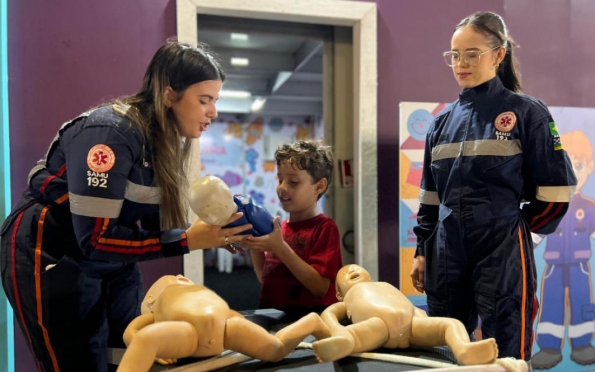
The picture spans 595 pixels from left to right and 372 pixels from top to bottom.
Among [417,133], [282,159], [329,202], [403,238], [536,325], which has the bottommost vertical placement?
[536,325]

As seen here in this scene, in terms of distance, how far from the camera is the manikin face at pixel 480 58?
→ 1324 millimetres

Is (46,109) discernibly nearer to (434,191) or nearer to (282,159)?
(282,159)

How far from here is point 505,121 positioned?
51.1 inches

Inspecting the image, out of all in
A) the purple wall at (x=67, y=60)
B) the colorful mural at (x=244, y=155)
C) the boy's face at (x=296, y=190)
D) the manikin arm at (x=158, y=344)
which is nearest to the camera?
the manikin arm at (x=158, y=344)

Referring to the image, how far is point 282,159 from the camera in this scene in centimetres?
158

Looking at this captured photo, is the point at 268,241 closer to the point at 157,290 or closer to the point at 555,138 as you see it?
the point at 157,290

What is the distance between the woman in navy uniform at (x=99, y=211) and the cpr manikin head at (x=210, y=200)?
0.14 feet

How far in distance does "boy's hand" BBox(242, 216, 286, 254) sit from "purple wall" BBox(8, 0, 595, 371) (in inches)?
33.3

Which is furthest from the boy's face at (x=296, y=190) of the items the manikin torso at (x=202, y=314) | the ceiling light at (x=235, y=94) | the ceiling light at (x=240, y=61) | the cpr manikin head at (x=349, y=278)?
the ceiling light at (x=235, y=94)

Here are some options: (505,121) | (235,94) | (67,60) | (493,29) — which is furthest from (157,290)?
(235,94)

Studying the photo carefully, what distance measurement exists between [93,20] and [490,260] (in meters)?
1.72

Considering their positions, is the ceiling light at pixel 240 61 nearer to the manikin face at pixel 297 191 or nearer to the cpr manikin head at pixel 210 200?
the manikin face at pixel 297 191

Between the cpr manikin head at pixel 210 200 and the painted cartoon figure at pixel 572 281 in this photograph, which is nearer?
the cpr manikin head at pixel 210 200

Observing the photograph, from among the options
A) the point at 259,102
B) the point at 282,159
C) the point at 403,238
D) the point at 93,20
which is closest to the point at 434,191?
the point at 282,159
